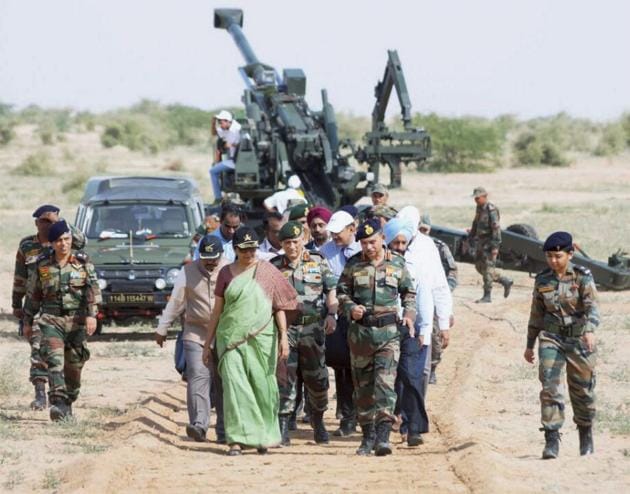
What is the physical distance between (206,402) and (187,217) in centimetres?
879

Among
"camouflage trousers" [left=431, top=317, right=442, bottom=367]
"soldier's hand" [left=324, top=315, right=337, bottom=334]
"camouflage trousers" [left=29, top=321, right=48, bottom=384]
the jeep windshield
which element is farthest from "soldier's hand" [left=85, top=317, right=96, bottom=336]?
the jeep windshield

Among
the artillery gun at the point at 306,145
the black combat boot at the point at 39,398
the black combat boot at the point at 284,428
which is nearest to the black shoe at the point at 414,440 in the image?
the black combat boot at the point at 284,428

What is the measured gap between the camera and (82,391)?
16141 millimetres

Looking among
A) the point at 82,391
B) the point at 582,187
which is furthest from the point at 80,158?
→ the point at 82,391

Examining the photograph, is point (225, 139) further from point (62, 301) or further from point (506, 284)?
point (62, 301)

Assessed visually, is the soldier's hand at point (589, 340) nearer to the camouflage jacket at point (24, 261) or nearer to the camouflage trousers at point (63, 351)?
the camouflage trousers at point (63, 351)

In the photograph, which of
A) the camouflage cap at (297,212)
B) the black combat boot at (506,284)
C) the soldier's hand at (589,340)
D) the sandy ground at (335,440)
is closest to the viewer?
the sandy ground at (335,440)

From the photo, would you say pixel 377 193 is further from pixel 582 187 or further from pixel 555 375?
pixel 582 187

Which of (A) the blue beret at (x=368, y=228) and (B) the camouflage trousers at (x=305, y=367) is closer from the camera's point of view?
(A) the blue beret at (x=368, y=228)

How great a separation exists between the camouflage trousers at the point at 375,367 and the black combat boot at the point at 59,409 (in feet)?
9.34

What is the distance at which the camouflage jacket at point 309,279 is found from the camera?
1239cm

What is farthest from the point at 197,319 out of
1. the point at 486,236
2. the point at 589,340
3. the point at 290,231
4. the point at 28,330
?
the point at 486,236

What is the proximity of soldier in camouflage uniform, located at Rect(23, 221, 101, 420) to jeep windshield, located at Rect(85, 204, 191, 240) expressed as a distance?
7322 mm

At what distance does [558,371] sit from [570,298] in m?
0.51
